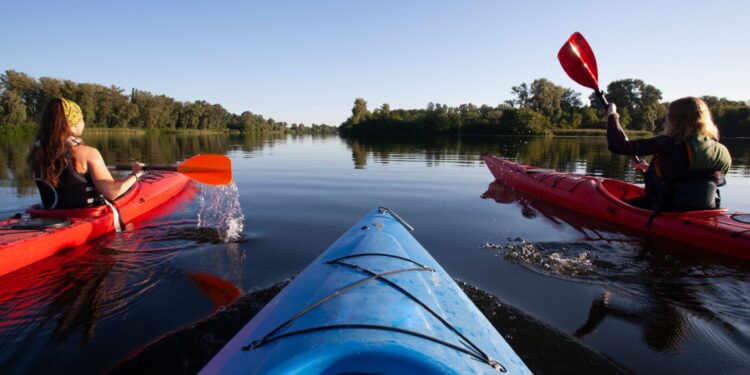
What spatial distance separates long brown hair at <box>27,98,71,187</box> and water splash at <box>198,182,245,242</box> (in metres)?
1.87

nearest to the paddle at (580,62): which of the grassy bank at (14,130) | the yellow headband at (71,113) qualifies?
the yellow headband at (71,113)

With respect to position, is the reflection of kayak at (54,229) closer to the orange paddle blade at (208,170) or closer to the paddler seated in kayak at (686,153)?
the orange paddle blade at (208,170)

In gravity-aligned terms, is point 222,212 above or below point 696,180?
below

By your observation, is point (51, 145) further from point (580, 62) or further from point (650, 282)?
point (580, 62)

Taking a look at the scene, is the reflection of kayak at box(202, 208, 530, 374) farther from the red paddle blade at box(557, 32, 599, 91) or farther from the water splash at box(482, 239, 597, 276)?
the red paddle blade at box(557, 32, 599, 91)

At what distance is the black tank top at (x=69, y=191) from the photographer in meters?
4.52

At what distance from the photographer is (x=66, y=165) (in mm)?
4402

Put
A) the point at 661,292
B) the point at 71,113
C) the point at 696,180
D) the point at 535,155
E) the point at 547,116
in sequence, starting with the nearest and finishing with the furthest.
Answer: the point at 661,292 < the point at 71,113 < the point at 696,180 < the point at 535,155 < the point at 547,116

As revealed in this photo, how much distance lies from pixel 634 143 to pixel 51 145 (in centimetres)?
723

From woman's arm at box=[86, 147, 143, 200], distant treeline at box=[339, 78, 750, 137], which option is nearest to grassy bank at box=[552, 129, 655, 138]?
distant treeline at box=[339, 78, 750, 137]

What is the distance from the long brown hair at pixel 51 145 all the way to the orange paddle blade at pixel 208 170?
1597 mm

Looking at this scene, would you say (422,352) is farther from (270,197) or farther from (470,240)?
(270,197)

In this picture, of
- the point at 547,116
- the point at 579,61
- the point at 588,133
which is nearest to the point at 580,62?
the point at 579,61

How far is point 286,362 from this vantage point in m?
1.36
